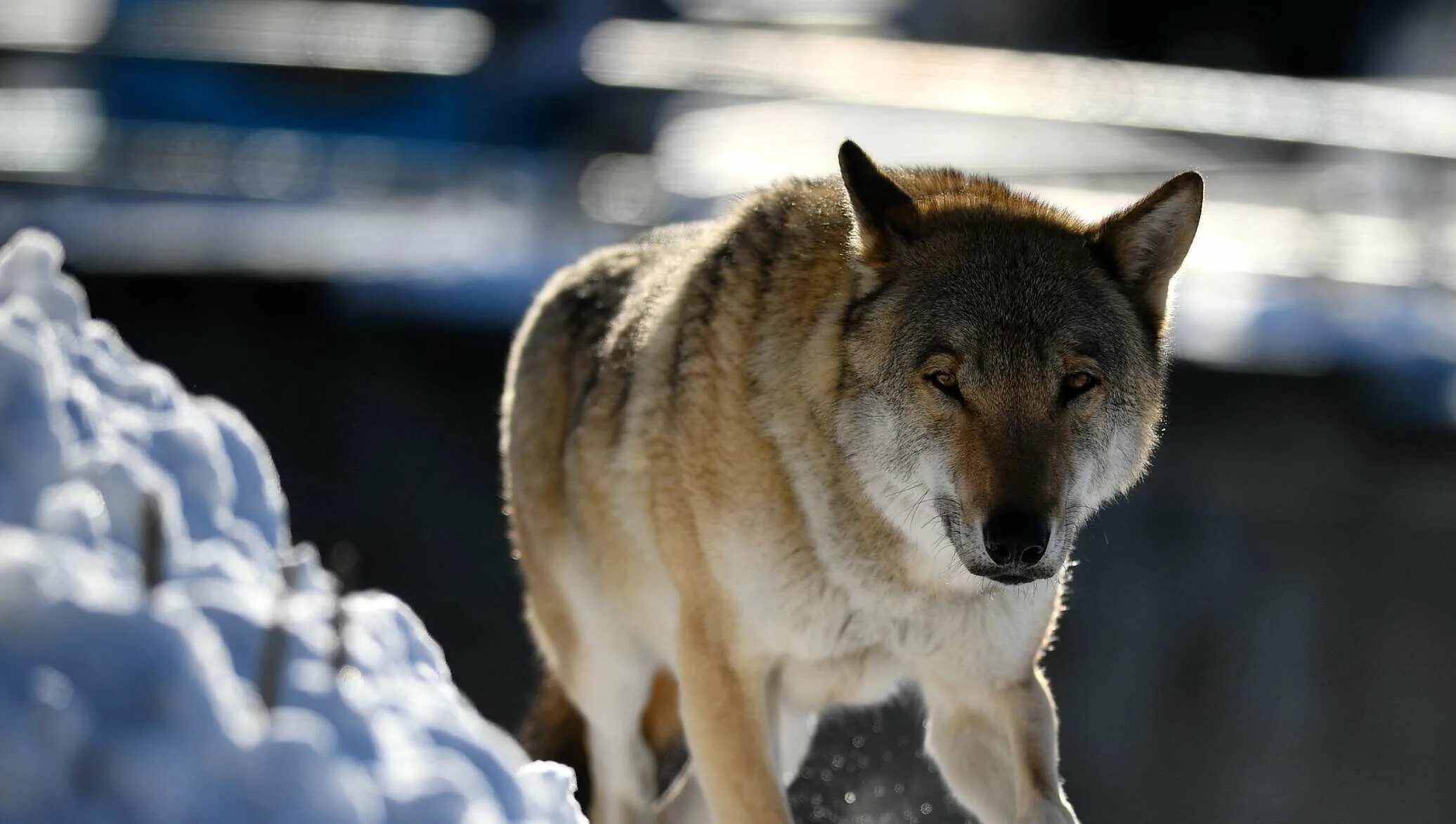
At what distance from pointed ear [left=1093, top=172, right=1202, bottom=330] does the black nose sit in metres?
0.91

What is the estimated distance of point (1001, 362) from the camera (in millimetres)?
3787

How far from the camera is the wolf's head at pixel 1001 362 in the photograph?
11.9 ft

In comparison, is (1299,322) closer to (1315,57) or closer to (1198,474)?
(1198,474)

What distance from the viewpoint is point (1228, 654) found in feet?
29.2

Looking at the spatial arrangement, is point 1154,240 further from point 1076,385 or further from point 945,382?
point 945,382

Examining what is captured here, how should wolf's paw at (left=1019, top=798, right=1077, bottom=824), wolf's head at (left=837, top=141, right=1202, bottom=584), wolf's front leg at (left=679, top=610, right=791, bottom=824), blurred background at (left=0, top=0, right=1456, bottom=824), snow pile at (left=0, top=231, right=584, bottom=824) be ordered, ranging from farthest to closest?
1. blurred background at (left=0, top=0, right=1456, bottom=824)
2. wolf's front leg at (left=679, top=610, right=791, bottom=824)
3. wolf's paw at (left=1019, top=798, right=1077, bottom=824)
4. wolf's head at (left=837, top=141, right=1202, bottom=584)
5. snow pile at (left=0, top=231, right=584, bottom=824)

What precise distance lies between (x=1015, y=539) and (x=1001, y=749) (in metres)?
0.95

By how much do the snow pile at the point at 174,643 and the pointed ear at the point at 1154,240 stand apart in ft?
6.55

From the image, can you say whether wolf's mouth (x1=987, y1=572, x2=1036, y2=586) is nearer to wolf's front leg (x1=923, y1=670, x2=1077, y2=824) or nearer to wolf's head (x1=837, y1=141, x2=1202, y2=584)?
wolf's head (x1=837, y1=141, x2=1202, y2=584)

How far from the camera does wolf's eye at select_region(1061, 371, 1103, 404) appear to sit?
3.82 metres

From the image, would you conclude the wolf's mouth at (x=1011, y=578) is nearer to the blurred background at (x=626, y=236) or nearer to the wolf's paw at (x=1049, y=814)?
the wolf's paw at (x=1049, y=814)

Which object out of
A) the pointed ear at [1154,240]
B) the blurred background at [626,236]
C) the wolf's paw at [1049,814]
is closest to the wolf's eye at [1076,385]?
the pointed ear at [1154,240]

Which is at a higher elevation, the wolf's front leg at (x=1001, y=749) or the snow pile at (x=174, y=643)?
the snow pile at (x=174, y=643)

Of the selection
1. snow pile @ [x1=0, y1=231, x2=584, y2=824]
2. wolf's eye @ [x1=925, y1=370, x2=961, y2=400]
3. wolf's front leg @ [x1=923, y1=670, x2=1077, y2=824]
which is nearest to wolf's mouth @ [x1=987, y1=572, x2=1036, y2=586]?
wolf's eye @ [x1=925, y1=370, x2=961, y2=400]
